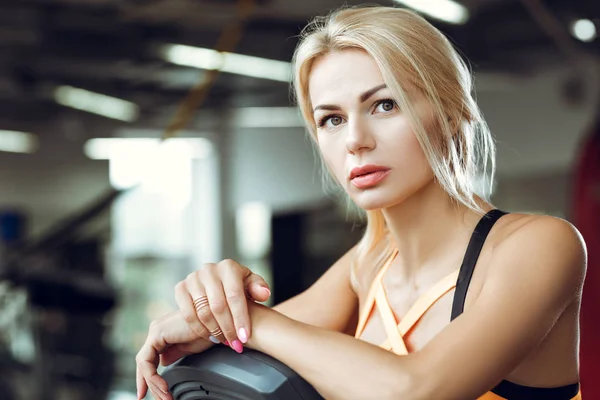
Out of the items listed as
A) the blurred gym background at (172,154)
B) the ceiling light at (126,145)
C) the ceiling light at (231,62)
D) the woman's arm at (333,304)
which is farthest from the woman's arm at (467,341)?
the ceiling light at (126,145)

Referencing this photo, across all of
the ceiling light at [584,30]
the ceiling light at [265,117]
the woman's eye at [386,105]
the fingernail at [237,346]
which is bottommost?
the fingernail at [237,346]

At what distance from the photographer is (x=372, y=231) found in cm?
110

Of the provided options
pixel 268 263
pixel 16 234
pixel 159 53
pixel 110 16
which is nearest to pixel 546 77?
pixel 268 263

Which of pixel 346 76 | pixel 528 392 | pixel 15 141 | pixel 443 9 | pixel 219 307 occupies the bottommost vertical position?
pixel 528 392

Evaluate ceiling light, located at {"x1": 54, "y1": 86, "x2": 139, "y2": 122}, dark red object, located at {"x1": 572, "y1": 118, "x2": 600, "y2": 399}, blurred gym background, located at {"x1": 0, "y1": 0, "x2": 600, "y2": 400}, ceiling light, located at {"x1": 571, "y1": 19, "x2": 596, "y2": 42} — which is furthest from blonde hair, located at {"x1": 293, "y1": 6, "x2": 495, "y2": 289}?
ceiling light, located at {"x1": 54, "y1": 86, "x2": 139, "y2": 122}

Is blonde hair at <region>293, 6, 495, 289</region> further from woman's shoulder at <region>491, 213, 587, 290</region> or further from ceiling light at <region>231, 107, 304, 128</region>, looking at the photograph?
ceiling light at <region>231, 107, 304, 128</region>

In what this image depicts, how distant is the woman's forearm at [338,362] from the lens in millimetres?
737

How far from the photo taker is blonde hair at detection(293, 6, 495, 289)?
2.83 feet

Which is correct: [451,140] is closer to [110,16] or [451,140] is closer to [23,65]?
[110,16]

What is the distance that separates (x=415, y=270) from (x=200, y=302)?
0.86 ft

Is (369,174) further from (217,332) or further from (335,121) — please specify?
(217,332)

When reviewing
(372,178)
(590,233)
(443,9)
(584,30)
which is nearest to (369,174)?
(372,178)

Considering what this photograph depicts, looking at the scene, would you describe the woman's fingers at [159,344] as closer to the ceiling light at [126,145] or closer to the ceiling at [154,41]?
the ceiling at [154,41]

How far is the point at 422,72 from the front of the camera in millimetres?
A: 872
